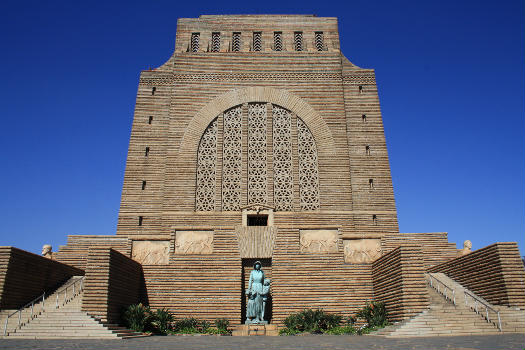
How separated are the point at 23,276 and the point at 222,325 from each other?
6.28m

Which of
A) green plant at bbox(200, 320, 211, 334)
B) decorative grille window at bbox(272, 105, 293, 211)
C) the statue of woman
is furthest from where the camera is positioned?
decorative grille window at bbox(272, 105, 293, 211)

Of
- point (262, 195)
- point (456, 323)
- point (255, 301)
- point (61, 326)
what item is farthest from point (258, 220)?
point (456, 323)

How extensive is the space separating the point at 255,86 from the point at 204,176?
5.32 metres

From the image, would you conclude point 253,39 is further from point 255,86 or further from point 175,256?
point 175,256

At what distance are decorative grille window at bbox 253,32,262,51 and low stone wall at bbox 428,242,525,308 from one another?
14.8 metres

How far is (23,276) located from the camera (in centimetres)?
1342

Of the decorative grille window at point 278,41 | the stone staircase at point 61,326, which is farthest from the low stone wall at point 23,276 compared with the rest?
the decorative grille window at point 278,41

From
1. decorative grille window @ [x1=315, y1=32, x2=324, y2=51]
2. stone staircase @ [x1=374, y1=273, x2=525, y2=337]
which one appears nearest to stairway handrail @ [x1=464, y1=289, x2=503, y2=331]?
stone staircase @ [x1=374, y1=273, x2=525, y2=337]

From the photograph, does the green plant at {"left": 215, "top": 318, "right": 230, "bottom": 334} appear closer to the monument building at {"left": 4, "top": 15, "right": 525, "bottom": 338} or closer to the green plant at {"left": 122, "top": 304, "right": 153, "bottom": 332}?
the monument building at {"left": 4, "top": 15, "right": 525, "bottom": 338}

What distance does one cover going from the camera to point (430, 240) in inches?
695

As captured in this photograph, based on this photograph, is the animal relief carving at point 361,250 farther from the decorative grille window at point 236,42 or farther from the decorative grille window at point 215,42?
the decorative grille window at point 215,42

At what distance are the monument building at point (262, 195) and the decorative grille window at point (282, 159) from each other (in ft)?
0.16

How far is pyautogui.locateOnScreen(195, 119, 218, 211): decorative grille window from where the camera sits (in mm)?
19703

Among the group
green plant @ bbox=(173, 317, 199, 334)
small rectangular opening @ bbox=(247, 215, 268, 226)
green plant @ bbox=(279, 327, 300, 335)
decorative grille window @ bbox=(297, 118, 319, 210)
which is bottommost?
green plant @ bbox=(279, 327, 300, 335)
